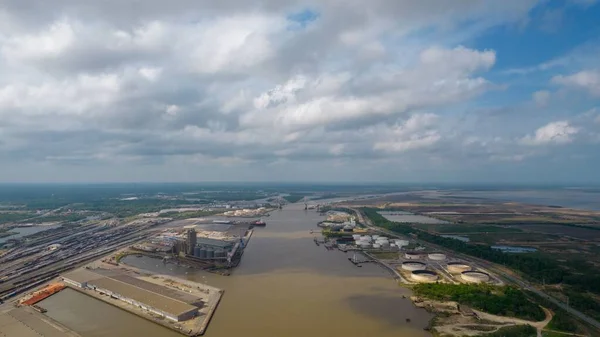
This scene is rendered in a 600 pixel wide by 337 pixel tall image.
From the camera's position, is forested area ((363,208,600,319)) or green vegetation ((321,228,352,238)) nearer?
forested area ((363,208,600,319))

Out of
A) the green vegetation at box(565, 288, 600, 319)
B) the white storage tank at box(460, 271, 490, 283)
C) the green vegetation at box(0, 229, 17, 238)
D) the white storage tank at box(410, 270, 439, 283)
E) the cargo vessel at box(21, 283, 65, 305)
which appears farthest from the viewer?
the green vegetation at box(0, 229, 17, 238)

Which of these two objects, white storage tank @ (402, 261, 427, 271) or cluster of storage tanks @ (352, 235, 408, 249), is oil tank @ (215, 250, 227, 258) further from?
white storage tank @ (402, 261, 427, 271)

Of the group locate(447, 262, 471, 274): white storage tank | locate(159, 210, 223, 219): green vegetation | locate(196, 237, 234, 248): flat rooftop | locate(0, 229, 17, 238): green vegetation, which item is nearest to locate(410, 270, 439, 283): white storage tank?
locate(447, 262, 471, 274): white storage tank

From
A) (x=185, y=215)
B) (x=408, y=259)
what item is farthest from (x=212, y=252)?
(x=185, y=215)

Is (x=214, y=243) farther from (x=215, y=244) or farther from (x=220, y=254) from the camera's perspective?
(x=220, y=254)

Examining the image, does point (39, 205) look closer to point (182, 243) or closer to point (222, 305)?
point (182, 243)

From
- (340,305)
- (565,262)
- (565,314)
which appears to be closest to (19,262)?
(340,305)

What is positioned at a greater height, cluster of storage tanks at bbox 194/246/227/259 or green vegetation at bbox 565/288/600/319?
cluster of storage tanks at bbox 194/246/227/259
